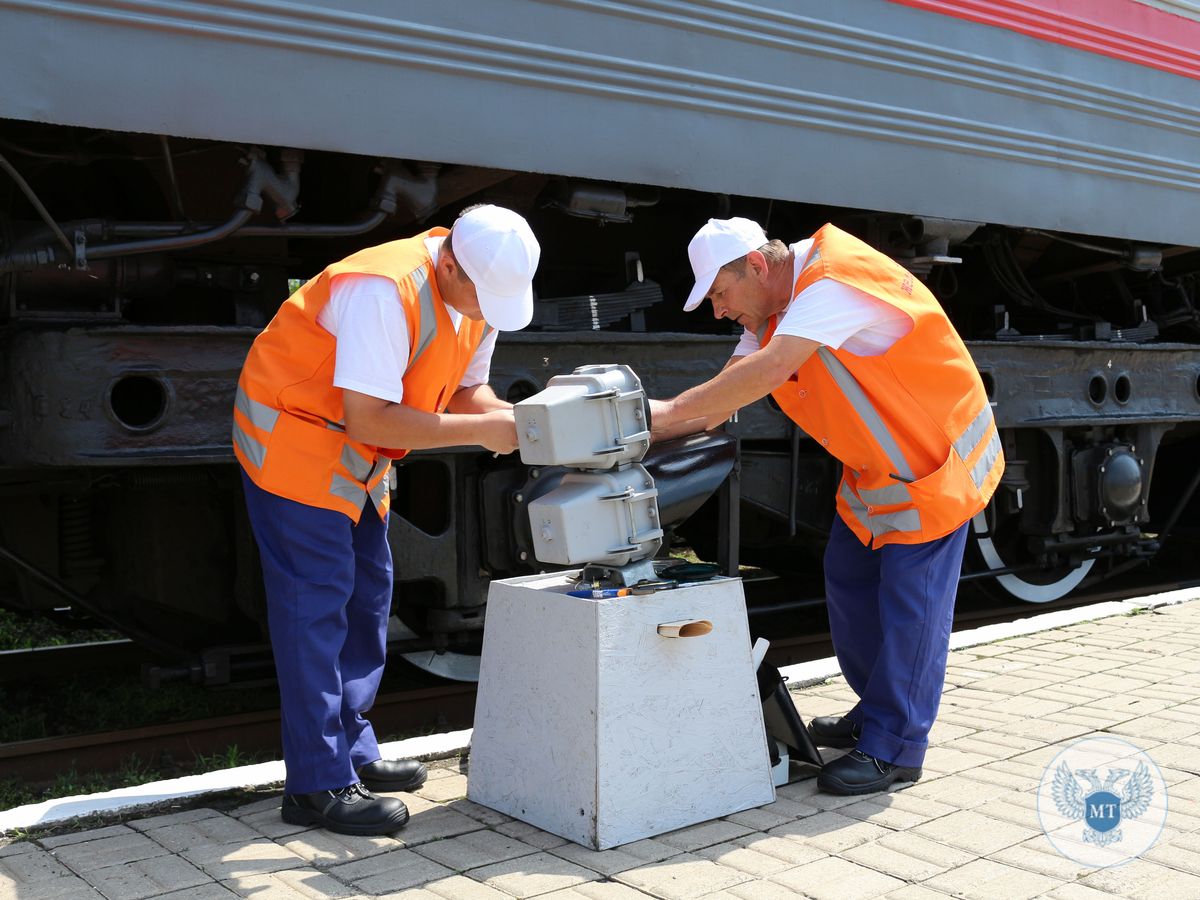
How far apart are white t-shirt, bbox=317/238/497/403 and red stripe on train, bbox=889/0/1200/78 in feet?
8.53

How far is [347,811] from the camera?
290 cm

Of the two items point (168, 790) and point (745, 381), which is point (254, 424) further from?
point (745, 381)

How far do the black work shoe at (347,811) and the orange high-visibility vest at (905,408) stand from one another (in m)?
1.48

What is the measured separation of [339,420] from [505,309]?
49 centimetres

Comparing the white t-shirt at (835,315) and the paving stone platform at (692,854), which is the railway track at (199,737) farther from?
the white t-shirt at (835,315)

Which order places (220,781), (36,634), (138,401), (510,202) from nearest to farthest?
(220,781) → (138,401) → (510,202) → (36,634)

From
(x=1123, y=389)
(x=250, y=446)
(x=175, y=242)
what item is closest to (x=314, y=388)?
(x=250, y=446)

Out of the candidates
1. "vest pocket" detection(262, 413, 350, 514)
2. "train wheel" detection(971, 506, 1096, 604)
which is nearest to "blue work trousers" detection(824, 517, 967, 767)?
"vest pocket" detection(262, 413, 350, 514)

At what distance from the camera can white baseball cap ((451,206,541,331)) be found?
110 inches

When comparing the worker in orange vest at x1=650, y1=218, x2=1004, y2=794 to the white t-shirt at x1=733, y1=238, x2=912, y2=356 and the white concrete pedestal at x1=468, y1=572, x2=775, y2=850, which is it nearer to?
A: the white t-shirt at x1=733, y1=238, x2=912, y2=356

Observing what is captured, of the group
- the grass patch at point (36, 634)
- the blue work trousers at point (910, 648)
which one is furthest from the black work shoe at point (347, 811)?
the grass patch at point (36, 634)

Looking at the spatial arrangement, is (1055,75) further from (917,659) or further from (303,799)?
(303,799)

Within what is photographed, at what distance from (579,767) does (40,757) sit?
188 cm

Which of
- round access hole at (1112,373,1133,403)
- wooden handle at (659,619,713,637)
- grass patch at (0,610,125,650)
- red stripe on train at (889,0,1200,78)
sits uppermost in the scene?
red stripe on train at (889,0,1200,78)
